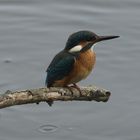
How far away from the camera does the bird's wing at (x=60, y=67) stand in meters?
7.27

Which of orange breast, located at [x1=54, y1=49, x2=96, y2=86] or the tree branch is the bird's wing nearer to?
orange breast, located at [x1=54, y1=49, x2=96, y2=86]

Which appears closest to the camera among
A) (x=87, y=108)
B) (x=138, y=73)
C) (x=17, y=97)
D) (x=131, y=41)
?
(x=17, y=97)

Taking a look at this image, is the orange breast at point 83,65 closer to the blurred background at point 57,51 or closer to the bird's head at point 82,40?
the bird's head at point 82,40

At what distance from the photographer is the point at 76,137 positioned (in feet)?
28.1

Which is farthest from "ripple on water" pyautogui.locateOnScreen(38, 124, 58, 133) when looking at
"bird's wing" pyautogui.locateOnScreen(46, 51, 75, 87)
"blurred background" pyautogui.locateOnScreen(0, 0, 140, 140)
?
"bird's wing" pyautogui.locateOnScreen(46, 51, 75, 87)

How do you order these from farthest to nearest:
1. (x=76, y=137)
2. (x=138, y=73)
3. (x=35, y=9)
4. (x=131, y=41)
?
(x=35, y=9) < (x=131, y=41) < (x=138, y=73) < (x=76, y=137)

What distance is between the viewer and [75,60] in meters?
7.28

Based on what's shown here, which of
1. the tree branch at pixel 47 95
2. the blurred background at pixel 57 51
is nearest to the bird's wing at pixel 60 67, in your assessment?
the tree branch at pixel 47 95

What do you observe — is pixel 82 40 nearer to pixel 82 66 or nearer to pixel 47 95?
pixel 82 66

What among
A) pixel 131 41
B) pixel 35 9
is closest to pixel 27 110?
pixel 131 41

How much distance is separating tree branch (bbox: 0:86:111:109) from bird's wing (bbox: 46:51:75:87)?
21cm

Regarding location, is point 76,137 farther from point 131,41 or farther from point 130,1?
point 130,1

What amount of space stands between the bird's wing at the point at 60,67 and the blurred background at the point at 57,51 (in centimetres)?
135

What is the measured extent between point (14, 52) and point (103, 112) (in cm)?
190
